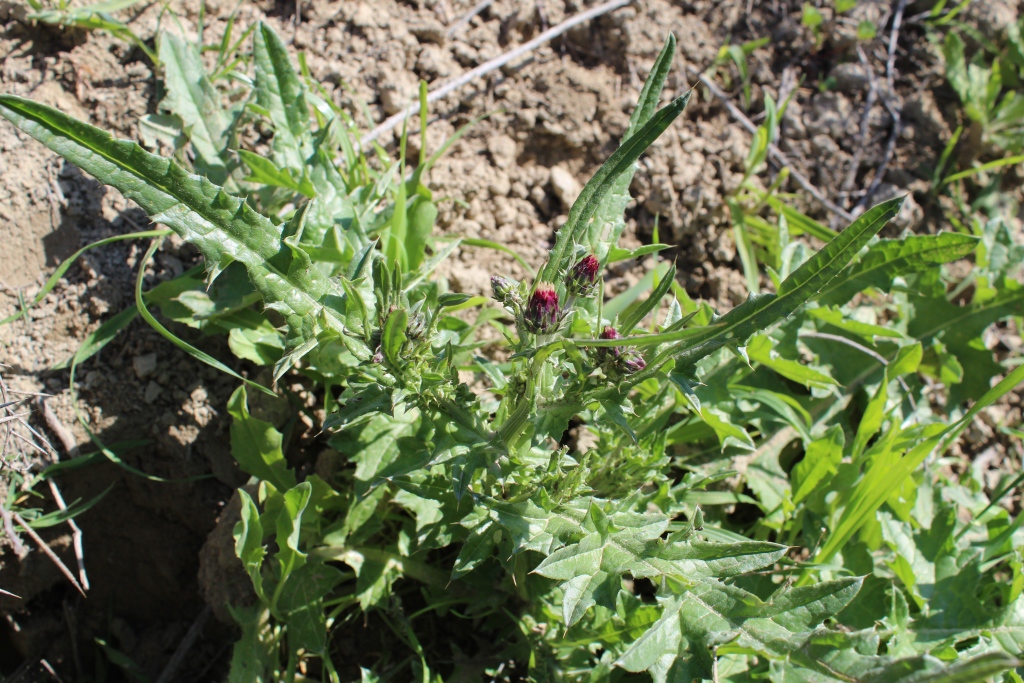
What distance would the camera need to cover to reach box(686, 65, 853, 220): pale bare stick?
376cm

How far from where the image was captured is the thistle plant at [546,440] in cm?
187

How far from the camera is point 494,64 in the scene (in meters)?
3.56

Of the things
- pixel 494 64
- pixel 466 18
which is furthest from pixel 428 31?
pixel 494 64

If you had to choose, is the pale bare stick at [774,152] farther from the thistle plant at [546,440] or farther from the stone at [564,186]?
the stone at [564,186]

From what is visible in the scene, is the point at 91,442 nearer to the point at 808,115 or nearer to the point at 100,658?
the point at 100,658

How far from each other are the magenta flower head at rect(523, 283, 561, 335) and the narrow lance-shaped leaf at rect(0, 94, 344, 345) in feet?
2.27

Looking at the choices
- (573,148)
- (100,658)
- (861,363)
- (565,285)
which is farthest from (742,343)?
(100,658)

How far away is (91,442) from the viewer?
9.33 feet

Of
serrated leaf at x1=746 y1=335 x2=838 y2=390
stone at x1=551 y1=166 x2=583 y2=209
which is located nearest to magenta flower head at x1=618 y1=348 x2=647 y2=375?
serrated leaf at x1=746 y1=335 x2=838 y2=390

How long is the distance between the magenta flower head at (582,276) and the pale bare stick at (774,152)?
2.40 meters

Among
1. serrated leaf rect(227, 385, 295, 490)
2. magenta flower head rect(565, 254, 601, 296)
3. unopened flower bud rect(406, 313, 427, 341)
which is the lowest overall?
serrated leaf rect(227, 385, 295, 490)

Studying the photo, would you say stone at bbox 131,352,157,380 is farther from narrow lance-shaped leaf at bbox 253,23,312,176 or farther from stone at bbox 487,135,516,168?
stone at bbox 487,135,516,168

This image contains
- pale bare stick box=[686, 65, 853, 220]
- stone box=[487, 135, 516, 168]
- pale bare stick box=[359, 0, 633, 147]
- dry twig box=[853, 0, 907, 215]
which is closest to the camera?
pale bare stick box=[359, 0, 633, 147]

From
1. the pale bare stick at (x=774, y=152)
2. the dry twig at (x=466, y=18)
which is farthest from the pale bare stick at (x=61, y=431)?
the pale bare stick at (x=774, y=152)
